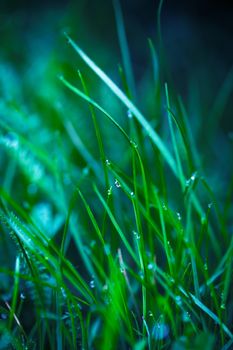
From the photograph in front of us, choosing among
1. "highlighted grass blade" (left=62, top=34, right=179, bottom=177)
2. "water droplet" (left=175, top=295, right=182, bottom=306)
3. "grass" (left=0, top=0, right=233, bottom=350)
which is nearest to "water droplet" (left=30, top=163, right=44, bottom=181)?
"grass" (left=0, top=0, right=233, bottom=350)

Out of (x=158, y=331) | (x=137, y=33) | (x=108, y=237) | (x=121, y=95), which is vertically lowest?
(x=158, y=331)

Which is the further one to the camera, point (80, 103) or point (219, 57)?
point (219, 57)

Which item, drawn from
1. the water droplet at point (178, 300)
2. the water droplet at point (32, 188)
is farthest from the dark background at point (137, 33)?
the water droplet at point (178, 300)

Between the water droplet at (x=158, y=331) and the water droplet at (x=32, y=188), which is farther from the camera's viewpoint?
the water droplet at (x=32, y=188)

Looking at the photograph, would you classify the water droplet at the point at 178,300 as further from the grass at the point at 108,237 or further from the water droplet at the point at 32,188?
the water droplet at the point at 32,188

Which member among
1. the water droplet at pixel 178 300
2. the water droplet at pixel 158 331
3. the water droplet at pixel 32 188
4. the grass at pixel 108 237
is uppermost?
the water droplet at pixel 32 188

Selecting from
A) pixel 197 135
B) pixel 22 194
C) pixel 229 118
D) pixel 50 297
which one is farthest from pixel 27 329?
pixel 229 118

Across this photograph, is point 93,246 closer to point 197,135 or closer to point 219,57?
point 197,135

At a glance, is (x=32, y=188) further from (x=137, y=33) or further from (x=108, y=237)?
(x=137, y=33)

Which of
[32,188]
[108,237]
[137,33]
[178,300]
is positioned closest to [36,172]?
[32,188]
